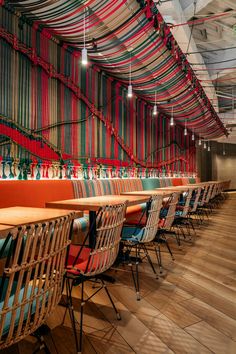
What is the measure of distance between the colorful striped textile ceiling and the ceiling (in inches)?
25.0

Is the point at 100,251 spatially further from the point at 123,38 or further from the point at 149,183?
the point at 149,183

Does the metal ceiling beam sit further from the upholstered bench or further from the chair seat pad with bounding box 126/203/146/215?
the chair seat pad with bounding box 126/203/146/215

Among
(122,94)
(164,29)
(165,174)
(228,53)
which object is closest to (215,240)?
(164,29)

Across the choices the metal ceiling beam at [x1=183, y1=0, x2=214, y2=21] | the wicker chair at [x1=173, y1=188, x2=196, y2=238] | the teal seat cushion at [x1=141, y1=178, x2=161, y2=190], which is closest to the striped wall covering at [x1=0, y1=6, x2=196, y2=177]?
the teal seat cushion at [x1=141, y1=178, x2=161, y2=190]

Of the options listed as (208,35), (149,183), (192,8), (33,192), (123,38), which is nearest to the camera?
(33,192)

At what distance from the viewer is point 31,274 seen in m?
1.44

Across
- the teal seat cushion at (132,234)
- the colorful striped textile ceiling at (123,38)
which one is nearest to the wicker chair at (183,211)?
the teal seat cushion at (132,234)

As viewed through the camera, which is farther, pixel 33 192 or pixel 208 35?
pixel 208 35

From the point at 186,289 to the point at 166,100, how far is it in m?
6.04

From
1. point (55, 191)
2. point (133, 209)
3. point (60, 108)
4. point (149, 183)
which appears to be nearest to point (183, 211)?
point (133, 209)

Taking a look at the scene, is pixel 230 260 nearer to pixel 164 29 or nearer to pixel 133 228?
pixel 133 228

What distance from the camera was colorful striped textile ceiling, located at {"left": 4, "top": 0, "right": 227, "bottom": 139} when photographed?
4.05m

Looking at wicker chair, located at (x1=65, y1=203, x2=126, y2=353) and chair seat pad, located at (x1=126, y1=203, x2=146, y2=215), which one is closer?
wicker chair, located at (x1=65, y1=203, x2=126, y2=353)

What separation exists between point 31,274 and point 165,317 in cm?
137
